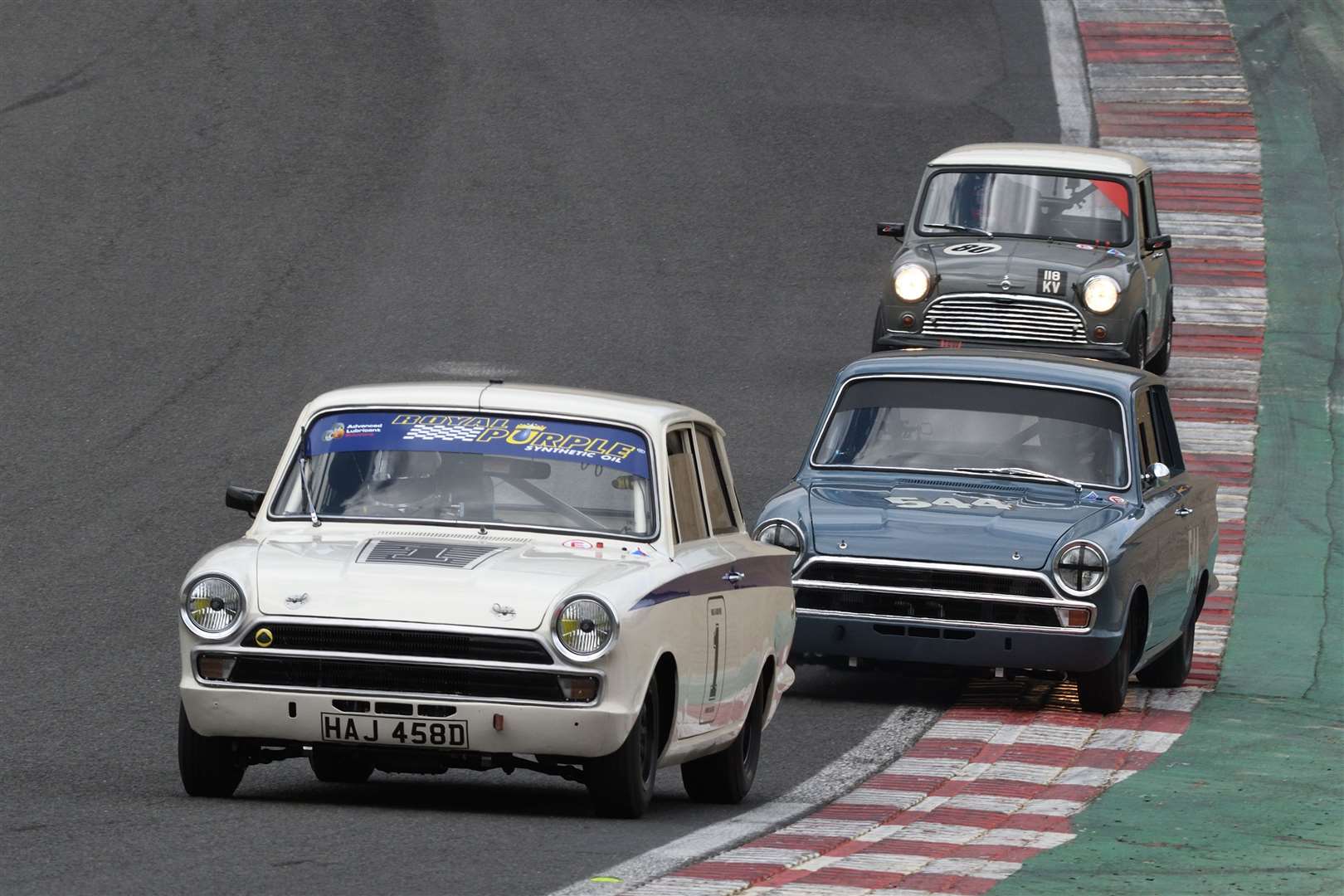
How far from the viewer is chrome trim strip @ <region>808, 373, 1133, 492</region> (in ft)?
40.9

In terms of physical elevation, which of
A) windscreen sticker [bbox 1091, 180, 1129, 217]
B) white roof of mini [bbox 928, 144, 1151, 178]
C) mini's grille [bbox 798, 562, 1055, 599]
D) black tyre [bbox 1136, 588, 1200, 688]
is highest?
white roof of mini [bbox 928, 144, 1151, 178]

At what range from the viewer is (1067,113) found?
2717 centimetres

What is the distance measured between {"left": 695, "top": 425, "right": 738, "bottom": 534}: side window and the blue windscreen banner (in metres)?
0.59

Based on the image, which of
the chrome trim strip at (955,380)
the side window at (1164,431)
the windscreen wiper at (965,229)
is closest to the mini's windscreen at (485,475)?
the chrome trim strip at (955,380)

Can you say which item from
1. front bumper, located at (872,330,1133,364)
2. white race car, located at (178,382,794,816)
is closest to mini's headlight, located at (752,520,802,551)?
white race car, located at (178,382,794,816)

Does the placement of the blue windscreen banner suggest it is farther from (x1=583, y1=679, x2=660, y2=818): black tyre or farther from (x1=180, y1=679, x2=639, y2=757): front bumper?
(x1=180, y1=679, x2=639, y2=757): front bumper

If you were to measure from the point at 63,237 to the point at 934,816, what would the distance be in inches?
568

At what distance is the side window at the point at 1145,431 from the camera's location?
12797mm

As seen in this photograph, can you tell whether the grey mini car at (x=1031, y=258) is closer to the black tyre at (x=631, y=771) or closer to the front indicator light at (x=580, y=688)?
the black tyre at (x=631, y=771)

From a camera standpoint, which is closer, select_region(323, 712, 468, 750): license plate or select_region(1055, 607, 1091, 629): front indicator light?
select_region(323, 712, 468, 750): license plate

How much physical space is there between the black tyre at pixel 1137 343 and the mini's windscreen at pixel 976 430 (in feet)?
18.8

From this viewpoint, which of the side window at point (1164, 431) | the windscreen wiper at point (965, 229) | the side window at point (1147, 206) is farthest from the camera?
the side window at point (1147, 206)

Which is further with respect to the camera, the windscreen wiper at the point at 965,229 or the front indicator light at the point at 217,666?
the windscreen wiper at the point at 965,229

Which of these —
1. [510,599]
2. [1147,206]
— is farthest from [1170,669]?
[1147,206]
